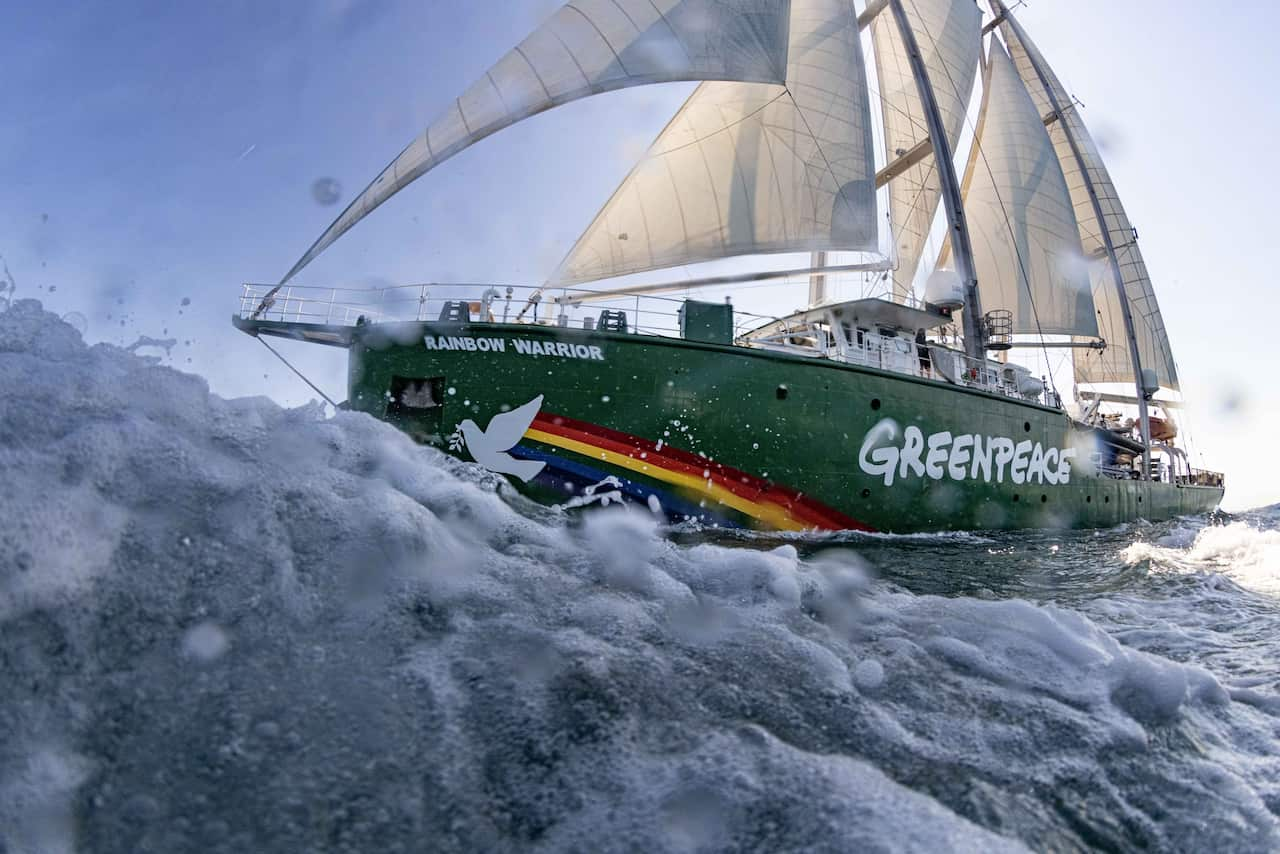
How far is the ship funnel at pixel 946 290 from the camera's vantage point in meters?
13.1

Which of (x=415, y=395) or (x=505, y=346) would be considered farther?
(x=415, y=395)

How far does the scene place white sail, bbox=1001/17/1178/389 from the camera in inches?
998

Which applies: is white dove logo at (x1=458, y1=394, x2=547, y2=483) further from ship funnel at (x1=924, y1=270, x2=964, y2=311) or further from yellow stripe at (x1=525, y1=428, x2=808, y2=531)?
ship funnel at (x1=924, y1=270, x2=964, y2=311)

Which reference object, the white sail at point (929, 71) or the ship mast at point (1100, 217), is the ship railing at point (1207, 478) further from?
the white sail at point (929, 71)

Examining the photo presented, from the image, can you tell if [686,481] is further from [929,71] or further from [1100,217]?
[1100,217]

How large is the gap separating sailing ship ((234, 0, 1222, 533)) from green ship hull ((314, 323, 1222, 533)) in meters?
0.03

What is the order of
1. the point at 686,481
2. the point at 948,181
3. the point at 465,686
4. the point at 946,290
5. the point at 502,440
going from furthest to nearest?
1. the point at 948,181
2. the point at 946,290
3. the point at 686,481
4. the point at 502,440
5. the point at 465,686

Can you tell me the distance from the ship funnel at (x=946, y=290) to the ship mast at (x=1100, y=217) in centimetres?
1285

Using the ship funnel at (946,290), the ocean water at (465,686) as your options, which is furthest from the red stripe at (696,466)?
the ship funnel at (946,290)

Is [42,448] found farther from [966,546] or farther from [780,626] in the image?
[966,546]

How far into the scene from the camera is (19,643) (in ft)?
4.85

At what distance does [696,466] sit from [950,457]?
4840mm

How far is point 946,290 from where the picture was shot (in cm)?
1315

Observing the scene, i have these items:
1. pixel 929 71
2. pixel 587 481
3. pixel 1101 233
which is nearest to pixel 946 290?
pixel 587 481
